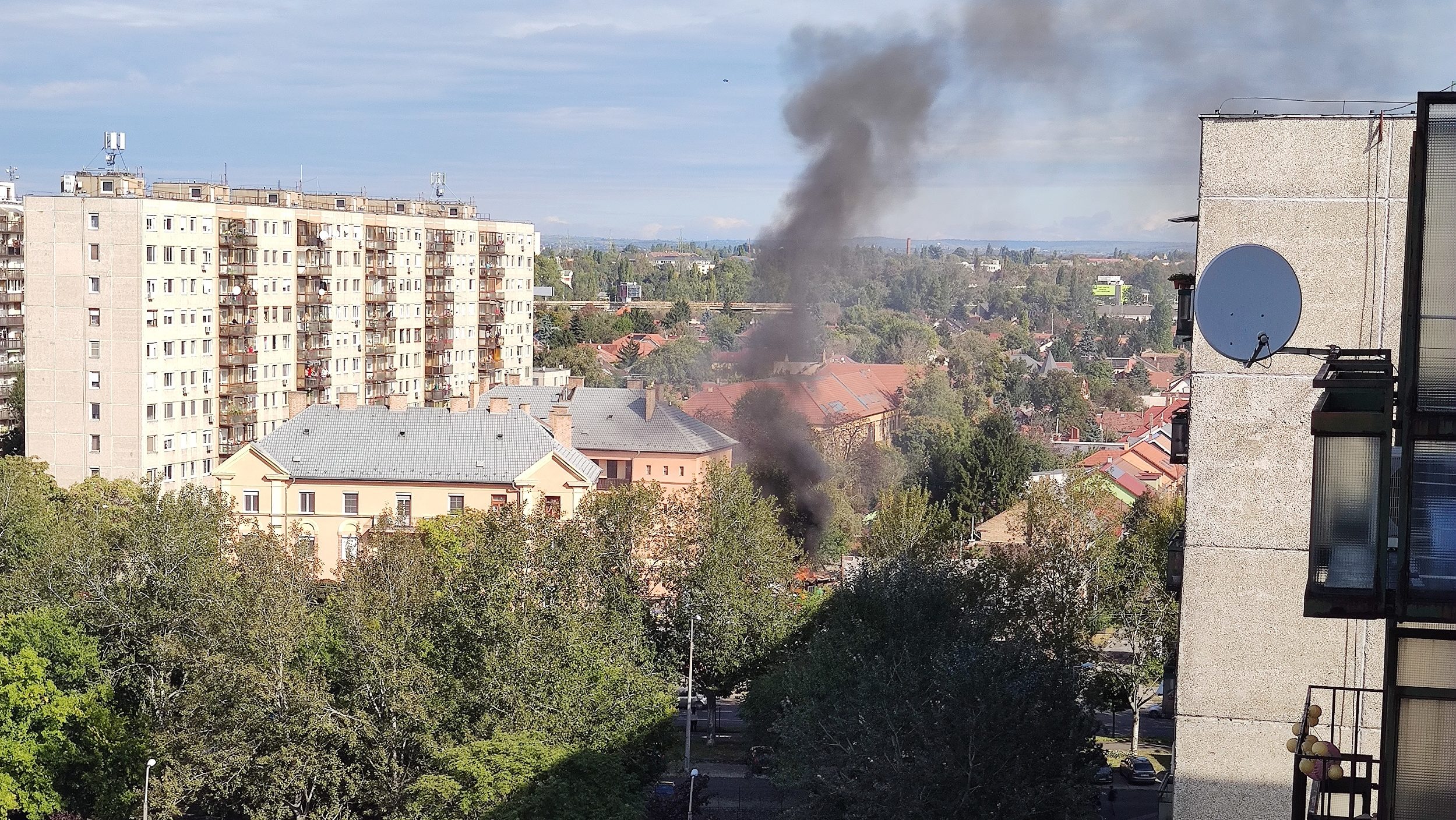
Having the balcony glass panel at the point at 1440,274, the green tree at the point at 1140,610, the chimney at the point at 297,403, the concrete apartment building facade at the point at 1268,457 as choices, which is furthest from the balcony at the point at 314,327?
the balcony glass panel at the point at 1440,274

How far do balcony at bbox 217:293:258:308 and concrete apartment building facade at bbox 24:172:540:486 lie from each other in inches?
1.6

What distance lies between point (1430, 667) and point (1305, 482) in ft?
32.7

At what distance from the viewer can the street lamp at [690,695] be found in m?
29.7

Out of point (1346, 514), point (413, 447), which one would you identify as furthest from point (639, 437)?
point (1346, 514)

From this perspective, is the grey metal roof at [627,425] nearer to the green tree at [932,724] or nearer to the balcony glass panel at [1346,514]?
the green tree at [932,724]

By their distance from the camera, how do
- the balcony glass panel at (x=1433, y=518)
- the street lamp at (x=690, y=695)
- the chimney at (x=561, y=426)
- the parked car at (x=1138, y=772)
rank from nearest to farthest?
the balcony glass panel at (x=1433, y=518)
the street lamp at (x=690, y=695)
the parked car at (x=1138, y=772)
the chimney at (x=561, y=426)

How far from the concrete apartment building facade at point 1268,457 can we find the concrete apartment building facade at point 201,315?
117 ft

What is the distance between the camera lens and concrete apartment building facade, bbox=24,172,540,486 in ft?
162

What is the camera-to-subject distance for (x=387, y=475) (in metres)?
42.0

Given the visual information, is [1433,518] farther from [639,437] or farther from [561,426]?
[639,437]

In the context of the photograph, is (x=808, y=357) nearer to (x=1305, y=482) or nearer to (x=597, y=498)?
(x=597, y=498)

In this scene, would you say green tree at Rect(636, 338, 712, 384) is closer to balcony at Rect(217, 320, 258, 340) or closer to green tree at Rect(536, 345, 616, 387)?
green tree at Rect(536, 345, 616, 387)

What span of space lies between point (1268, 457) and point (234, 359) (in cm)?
4442

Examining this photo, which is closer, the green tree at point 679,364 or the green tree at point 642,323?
the green tree at point 679,364
